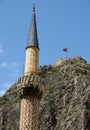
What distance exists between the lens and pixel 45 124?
330 ft

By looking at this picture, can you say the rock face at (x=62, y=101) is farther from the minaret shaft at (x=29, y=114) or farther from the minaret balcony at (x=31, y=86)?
the minaret shaft at (x=29, y=114)

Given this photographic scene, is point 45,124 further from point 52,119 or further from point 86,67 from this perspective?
point 86,67

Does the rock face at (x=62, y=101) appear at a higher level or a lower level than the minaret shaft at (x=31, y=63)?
higher

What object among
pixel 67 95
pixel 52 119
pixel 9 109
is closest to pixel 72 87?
pixel 67 95

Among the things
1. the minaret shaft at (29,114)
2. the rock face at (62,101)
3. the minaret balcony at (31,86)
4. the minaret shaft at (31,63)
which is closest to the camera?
the minaret shaft at (29,114)

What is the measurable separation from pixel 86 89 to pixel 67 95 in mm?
5635

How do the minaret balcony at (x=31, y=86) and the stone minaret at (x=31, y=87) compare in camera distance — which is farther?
the minaret balcony at (x=31, y=86)

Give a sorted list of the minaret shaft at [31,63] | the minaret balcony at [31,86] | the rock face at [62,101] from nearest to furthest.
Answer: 1. the minaret balcony at [31,86]
2. the minaret shaft at [31,63]
3. the rock face at [62,101]

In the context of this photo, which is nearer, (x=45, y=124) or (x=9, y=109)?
(x=45, y=124)

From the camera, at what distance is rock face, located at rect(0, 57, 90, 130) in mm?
96438

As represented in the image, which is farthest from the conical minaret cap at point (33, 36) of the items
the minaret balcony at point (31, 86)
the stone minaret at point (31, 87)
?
the minaret balcony at point (31, 86)

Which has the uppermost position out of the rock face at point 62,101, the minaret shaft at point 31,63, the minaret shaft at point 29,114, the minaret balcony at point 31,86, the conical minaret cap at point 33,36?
the rock face at point 62,101

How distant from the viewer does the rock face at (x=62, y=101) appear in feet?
316

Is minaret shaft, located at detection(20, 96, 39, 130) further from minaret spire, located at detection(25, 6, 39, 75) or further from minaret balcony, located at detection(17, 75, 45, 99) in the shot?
minaret spire, located at detection(25, 6, 39, 75)
